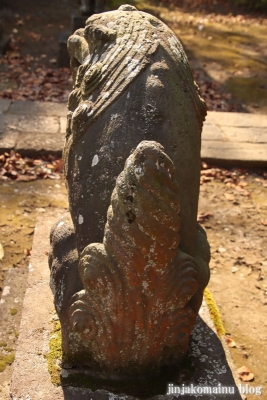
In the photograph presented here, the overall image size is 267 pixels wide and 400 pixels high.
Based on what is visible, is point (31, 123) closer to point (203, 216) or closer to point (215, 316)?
point (203, 216)

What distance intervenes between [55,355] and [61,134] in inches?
129

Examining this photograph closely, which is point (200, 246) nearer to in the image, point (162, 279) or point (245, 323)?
point (162, 279)

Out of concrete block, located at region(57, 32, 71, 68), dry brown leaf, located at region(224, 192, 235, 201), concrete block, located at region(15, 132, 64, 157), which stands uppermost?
concrete block, located at region(57, 32, 71, 68)

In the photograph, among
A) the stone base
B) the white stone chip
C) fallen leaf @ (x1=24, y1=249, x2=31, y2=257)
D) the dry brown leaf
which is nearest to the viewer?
the white stone chip

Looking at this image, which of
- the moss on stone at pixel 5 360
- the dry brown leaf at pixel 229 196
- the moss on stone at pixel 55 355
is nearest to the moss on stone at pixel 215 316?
the moss on stone at pixel 55 355

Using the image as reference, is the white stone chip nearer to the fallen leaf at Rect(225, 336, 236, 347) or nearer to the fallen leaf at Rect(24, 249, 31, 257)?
the fallen leaf at Rect(225, 336, 236, 347)

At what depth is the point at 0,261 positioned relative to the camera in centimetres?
347

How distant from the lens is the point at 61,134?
16.9ft

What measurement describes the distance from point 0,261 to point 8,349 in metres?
0.92

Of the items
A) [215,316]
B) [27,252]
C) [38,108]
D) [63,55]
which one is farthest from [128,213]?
[63,55]

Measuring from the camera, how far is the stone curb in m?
4.89

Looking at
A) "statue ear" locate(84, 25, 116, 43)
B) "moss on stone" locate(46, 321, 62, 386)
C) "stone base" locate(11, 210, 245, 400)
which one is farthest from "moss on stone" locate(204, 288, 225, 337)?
"statue ear" locate(84, 25, 116, 43)

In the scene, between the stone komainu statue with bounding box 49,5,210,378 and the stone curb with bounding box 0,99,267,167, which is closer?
the stone komainu statue with bounding box 49,5,210,378

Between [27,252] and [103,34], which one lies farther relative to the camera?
[27,252]
